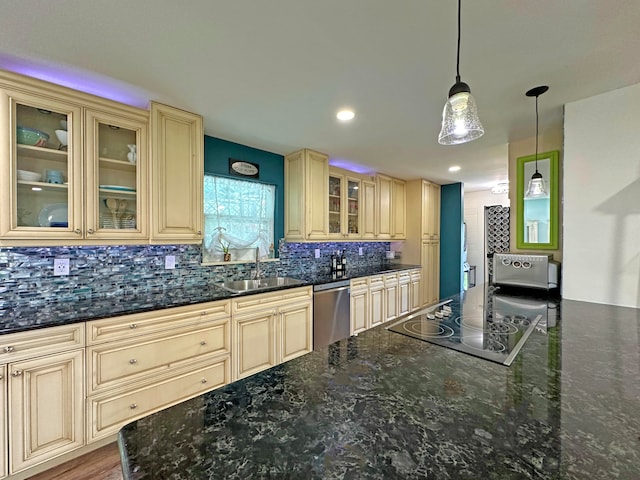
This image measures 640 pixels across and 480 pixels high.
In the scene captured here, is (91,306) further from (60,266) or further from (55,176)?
(55,176)

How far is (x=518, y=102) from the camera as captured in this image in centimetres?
201

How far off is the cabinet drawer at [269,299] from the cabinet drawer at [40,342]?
3.23 ft

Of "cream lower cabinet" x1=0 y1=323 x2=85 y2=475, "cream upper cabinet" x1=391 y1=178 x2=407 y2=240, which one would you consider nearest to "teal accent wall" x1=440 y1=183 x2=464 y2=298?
"cream upper cabinet" x1=391 y1=178 x2=407 y2=240

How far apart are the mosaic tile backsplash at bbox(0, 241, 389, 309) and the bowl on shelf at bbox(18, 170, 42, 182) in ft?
1.57

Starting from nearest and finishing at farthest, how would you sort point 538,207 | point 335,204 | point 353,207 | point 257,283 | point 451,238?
point 538,207
point 257,283
point 335,204
point 353,207
point 451,238

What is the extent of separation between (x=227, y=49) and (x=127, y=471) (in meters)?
1.73

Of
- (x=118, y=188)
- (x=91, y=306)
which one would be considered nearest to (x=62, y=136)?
(x=118, y=188)

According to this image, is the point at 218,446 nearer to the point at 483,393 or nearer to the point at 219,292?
the point at 483,393

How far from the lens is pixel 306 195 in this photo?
10.5 feet

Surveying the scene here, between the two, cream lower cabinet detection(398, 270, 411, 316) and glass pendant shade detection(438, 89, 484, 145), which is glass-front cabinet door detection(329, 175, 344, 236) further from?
glass pendant shade detection(438, 89, 484, 145)

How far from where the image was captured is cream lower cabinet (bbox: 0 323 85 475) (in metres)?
1.44

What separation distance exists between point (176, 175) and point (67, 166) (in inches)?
25.4

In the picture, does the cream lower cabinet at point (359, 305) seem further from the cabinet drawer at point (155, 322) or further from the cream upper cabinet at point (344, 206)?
the cabinet drawer at point (155, 322)

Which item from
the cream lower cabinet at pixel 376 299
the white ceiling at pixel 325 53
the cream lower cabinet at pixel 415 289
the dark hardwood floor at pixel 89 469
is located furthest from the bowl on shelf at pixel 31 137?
the cream lower cabinet at pixel 415 289
